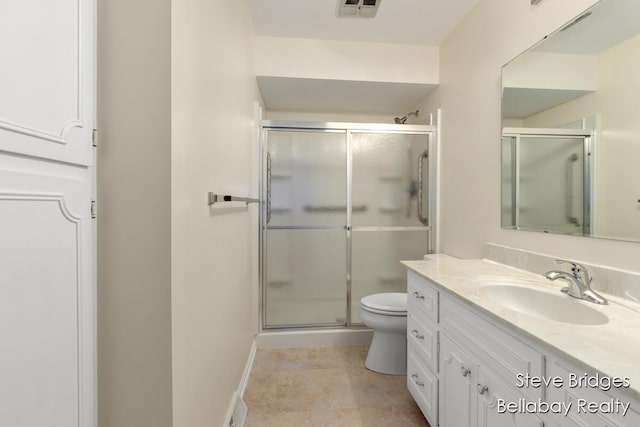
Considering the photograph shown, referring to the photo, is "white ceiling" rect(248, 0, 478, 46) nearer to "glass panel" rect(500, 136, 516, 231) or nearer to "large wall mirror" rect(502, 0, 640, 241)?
"large wall mirror" rect(502, 0, 640, 241)

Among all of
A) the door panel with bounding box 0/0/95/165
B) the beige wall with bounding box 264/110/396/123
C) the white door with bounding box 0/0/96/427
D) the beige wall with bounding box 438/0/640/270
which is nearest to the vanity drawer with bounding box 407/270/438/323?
the beige wall with bounding box 438/0/640/270

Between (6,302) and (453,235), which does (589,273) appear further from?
(6,302)

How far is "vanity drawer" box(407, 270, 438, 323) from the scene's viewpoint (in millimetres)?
1347

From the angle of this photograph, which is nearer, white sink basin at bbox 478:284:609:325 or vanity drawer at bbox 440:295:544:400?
vanity drawer at bbox 440:295:544:400

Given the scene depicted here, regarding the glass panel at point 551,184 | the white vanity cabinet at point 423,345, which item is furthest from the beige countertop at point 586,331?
the glass panel at point 551,184

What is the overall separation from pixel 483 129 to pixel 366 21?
1.16 m

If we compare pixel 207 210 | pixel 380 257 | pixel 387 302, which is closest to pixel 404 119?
pixel 380 257

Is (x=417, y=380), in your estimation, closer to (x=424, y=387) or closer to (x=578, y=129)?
(x=424, y=387)

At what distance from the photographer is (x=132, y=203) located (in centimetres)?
78

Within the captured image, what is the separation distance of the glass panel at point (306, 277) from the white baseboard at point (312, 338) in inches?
3.3

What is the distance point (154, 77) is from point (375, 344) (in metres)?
2.01

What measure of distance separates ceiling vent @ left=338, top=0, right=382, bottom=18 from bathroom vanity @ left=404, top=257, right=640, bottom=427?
171 cm

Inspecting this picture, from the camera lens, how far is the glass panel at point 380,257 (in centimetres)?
251

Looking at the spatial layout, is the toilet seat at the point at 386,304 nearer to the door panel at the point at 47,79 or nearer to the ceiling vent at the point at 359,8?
the door panel at the point at 47,79
